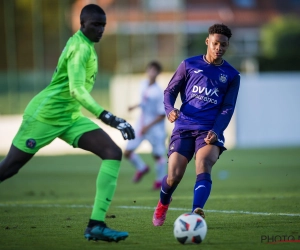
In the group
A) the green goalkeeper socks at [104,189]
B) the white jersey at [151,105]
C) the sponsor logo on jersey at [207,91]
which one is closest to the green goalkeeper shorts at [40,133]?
the green goalkeeper socks at [104,189]

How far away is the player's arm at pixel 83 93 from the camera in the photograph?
305 inches

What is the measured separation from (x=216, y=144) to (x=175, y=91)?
857 mm

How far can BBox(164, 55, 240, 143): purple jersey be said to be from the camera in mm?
8961

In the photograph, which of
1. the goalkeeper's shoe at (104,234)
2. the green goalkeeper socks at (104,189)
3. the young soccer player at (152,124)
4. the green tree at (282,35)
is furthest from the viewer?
the green tree at (282,35)

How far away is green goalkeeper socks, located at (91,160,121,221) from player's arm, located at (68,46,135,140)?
47 cm

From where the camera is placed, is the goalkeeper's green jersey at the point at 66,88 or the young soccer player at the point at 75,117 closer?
the young soccer player at the point at 75,117

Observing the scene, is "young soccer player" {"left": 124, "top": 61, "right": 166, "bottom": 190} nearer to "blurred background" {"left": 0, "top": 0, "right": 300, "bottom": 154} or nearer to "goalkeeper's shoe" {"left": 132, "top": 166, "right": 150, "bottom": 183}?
"goalkeeper's shoe" {"left": 132, "top": 166, "right": 150, "bottom": 183}

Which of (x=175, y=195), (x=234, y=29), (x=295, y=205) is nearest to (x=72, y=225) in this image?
(x=295, y=205)

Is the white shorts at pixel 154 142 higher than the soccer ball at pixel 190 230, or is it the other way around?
the soccer ball at pixel 190 230

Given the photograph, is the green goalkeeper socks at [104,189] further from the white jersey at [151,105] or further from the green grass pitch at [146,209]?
the white jersey at [151,105]

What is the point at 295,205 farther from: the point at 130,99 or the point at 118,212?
the point at 130,99

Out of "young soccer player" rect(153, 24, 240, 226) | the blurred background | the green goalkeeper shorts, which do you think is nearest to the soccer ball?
→ "young soccer player" rect(153, 24, 240, 226)

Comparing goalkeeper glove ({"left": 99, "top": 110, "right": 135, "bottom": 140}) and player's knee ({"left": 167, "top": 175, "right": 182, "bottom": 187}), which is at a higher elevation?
goalkeeper glove ({"left": 99, "top": 110, "right": 135, "bottom": 140})

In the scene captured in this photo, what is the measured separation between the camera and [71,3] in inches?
1797
